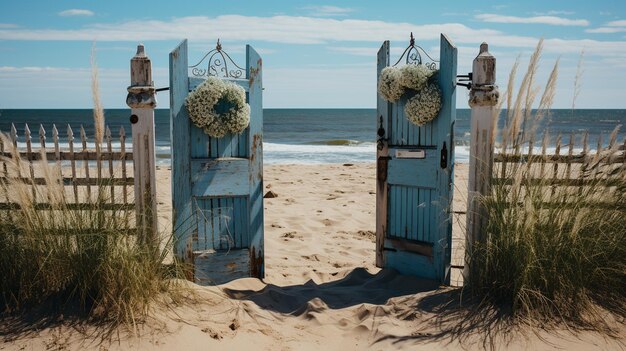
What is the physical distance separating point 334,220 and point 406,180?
2499 millimetres

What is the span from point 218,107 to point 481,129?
225cm

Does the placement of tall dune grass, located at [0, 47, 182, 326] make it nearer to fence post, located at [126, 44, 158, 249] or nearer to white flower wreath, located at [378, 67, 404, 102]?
fence post, located at [126, 44, 158, 249]

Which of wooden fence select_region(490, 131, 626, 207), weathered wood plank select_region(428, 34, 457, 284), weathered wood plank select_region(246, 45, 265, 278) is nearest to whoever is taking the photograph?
wooden fence select_region(490, 131, 626, 207)

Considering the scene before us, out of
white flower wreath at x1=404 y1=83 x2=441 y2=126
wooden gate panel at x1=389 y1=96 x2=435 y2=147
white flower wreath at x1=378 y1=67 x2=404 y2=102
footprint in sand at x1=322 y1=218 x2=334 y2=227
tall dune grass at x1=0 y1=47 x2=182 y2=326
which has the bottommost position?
footprint in sand at x1=322 y1=218 x2=334 y2=227

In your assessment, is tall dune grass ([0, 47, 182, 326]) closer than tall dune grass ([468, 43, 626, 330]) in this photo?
→ Yes

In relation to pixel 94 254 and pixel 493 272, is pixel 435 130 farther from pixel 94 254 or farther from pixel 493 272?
pixel 94 254

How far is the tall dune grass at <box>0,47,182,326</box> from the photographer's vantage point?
373cm

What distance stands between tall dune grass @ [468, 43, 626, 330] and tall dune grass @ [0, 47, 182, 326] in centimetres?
248

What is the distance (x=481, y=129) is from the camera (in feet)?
15.1

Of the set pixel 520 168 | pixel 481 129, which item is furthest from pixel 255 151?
pixel 520 168

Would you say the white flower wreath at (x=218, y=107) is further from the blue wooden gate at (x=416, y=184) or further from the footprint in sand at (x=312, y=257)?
the footprint in sand at (x=312, y=257)

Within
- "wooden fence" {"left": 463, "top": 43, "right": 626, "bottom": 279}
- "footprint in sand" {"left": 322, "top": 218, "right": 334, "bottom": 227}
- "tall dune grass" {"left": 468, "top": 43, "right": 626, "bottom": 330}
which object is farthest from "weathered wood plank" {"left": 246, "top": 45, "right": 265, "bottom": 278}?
"footprint in sand" {"left": 322, "top": 218, "right": 334, "bottom": 227}

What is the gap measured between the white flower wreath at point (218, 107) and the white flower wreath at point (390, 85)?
127cm

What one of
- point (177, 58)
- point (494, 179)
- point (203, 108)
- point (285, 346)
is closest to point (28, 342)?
point (285, 346)
